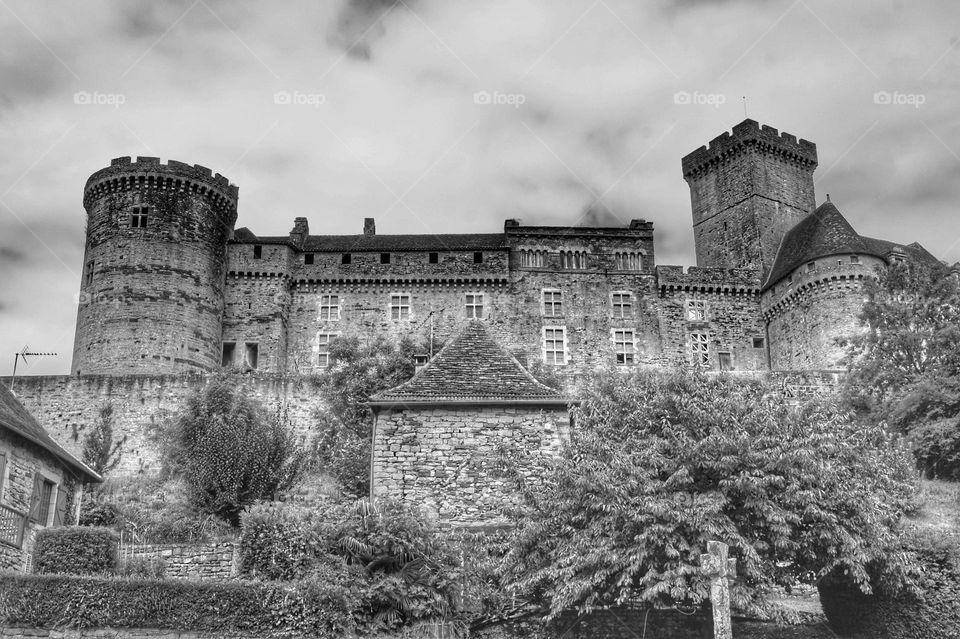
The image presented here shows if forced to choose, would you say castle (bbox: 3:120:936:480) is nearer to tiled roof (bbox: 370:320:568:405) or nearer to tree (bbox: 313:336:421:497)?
tree (bbox: 313:336:421:497)

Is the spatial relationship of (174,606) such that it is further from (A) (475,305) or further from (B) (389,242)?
(B) (389,242)

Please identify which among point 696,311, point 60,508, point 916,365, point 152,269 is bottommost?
point 60,508

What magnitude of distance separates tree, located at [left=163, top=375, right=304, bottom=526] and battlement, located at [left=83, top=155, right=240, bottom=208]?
44.8ft

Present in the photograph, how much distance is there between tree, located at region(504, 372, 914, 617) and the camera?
16.5 meters

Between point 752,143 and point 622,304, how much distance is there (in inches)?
575

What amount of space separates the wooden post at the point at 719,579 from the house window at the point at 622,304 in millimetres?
37485

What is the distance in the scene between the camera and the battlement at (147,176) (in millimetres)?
49531

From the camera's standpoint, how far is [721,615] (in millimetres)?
14945

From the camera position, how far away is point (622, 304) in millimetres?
52562

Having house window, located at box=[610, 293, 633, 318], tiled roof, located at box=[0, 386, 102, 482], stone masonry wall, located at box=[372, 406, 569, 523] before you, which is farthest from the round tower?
stone masonry wall, located at box=[372, 406, 569, 523]

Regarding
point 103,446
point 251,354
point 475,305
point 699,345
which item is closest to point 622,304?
point 699,345

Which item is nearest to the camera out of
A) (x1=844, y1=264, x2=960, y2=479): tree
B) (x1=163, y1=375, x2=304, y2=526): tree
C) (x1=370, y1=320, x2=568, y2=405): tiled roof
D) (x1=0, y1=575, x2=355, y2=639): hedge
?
(x1=0, y1=575, x2=355, y2=639): hedge

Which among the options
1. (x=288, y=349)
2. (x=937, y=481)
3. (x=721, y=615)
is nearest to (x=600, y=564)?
(x=721, y=615)

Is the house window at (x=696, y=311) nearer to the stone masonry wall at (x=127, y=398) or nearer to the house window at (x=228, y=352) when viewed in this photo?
the stone masonry wall at (x=127, y=398)
